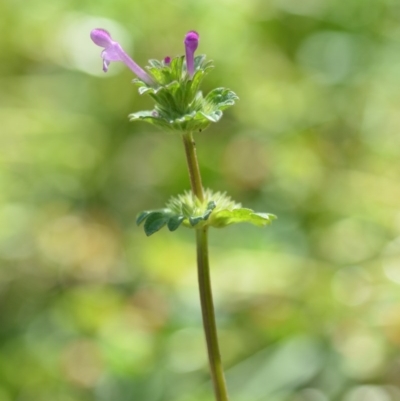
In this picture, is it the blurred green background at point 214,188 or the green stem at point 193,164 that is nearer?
the green stem at point 193,164

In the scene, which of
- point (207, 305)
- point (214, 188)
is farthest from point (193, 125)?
point (214, 188)

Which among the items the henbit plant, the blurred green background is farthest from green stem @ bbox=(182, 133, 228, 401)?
the blurred green background

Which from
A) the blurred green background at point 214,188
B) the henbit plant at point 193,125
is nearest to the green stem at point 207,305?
the henbit plant at point 193,125

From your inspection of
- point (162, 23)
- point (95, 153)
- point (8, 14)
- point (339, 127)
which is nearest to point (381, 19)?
point (339, 127)

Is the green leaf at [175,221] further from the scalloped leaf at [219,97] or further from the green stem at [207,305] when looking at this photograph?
the scalloped leaf at [219,97]

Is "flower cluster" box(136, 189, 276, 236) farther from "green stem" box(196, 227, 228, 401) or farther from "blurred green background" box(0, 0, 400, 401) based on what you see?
"blurred green background" box(0, 0, 400, 401)

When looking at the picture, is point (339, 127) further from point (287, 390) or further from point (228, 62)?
point (287, 390)
